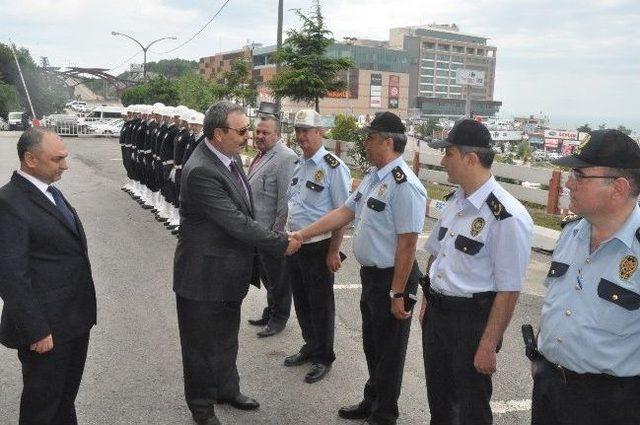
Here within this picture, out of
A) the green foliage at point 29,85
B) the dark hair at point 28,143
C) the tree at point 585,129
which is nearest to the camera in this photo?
the tree at point 585,129

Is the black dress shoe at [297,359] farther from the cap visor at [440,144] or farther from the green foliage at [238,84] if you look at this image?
the green foliage at [238,84]

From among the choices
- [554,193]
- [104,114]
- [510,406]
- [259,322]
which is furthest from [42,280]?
[104,114]

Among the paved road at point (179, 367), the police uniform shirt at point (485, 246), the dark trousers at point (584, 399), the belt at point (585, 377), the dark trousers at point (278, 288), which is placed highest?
the police uniform shirt at point (485, 246)

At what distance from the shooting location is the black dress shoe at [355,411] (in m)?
3.91

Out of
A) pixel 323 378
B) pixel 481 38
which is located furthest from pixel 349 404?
pixel 481 38

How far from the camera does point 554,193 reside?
37.1 ft

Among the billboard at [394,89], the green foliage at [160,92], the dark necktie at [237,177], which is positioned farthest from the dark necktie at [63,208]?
the billboard at [394,89]

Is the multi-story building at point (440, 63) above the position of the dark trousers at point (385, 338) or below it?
above

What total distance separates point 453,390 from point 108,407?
2344mm

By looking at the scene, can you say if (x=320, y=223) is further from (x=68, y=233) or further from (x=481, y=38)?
(x=481, y=38)

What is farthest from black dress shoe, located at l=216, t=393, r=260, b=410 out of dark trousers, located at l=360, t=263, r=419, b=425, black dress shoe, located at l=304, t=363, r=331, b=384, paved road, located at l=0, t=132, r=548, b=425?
dark trousers, located at l=360, t=263, r=419, b=425

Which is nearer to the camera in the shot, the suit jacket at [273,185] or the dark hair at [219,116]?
the dark hair at [219,116]

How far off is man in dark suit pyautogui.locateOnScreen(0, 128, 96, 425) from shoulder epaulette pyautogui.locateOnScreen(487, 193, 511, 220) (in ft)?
7.02

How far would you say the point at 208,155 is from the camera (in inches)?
141
